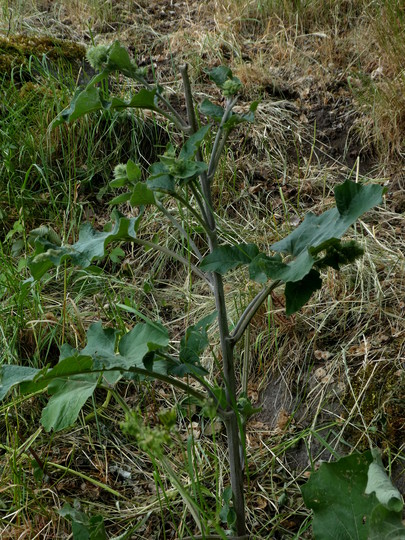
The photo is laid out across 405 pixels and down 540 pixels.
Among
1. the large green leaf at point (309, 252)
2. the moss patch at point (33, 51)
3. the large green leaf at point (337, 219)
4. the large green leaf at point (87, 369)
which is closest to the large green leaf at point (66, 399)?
the large green leaf at point (87, 369)

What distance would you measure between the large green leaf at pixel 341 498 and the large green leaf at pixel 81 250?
0.64m

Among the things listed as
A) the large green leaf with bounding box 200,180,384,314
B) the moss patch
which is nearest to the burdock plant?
the large green leaf with bounding box 200,180,384,314

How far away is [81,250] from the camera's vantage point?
1417mm

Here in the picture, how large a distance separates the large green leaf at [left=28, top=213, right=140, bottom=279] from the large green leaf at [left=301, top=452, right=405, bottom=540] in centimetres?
64

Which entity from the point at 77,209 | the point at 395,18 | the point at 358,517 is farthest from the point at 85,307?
the point at 395,18

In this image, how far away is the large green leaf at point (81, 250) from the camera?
1365mm

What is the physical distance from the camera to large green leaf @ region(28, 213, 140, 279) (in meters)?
1.37

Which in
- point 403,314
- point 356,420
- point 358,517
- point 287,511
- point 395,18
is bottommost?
point 287,511

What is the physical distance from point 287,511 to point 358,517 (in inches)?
25.5

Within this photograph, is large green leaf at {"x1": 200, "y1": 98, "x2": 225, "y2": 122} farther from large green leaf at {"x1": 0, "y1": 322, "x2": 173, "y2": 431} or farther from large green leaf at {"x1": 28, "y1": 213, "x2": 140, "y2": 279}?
large green leaf at {"x1": 0, "y1": 322, "x2": 173, "y2": 431}

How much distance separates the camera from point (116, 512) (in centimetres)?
205

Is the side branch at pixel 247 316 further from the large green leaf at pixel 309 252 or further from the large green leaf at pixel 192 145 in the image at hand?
the large green leaf at pixel 192 145

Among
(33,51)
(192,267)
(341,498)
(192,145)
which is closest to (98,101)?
(192,145)

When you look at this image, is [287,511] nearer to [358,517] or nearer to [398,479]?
[398,479]
